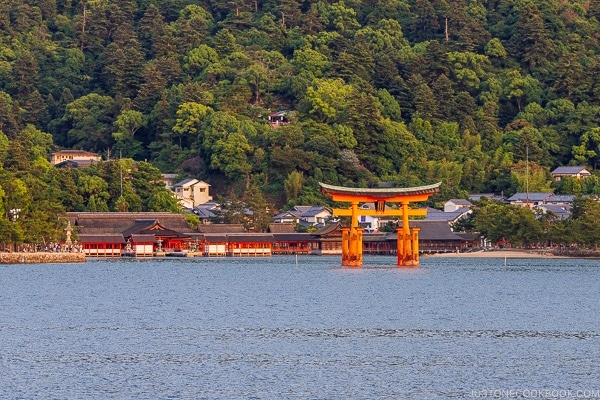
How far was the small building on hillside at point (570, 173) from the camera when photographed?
78.3 metres

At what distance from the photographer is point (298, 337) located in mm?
28203

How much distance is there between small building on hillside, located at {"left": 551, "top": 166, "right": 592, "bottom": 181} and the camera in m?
78.3

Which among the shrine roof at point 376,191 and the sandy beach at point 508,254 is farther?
the sandy beach at point 508,254

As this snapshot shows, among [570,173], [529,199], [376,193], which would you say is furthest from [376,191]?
[570,173]

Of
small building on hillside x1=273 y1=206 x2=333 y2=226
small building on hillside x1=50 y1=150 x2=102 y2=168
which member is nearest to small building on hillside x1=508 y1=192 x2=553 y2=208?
small building on hillside x1=273 y1=206 x2=333 y2=226

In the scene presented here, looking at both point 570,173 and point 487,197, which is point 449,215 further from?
point 570,173

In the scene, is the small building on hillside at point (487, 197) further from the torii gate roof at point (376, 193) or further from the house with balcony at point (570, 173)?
the torii gate roof at point (376, 193)

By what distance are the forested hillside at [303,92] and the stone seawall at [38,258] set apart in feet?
21.0

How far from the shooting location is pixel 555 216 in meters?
68.4

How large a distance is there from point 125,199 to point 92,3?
114ft

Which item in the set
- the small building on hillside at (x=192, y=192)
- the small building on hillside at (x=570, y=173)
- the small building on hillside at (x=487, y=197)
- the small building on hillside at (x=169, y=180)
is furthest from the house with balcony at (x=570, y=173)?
the small building on hillside at (x=169, y=180)

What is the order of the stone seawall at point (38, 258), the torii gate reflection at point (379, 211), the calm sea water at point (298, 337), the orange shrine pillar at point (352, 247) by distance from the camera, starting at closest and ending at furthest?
the calm sea water at point (298, 337) → the torii gate reflection at point (379, 211) → the orange shrine pillar at point (352, 247) → the stone seawall at point (38, 258)

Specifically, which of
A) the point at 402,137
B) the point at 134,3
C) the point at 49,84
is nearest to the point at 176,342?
the point at 402,137

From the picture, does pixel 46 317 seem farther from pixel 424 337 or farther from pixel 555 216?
pixel 555 216
